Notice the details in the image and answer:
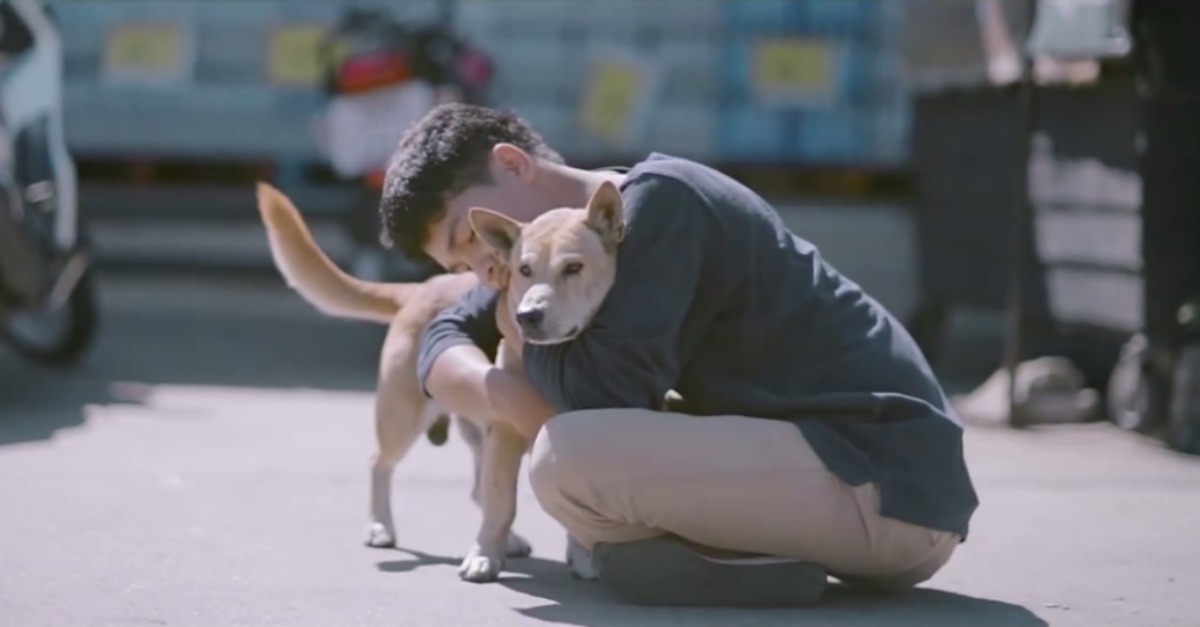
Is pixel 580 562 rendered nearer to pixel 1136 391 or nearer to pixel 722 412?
pixel 722 412

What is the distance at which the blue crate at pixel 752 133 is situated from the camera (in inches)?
392

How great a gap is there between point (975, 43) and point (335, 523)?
3.76m

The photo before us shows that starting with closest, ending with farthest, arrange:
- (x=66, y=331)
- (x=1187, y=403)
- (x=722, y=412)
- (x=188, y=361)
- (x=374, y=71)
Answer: (x=722, y=412) < (x=1187, y=403) < (x=66, y=331) < (x=374, y=71) < (x=188, y=361)

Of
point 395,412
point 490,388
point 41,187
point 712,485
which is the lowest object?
point 41,187

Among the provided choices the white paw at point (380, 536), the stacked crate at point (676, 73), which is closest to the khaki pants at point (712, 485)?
the white paw at point (380, 536)

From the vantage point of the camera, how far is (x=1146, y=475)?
6.15 meters

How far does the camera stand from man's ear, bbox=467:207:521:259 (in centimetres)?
398

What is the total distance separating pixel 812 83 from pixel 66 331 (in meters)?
3.70

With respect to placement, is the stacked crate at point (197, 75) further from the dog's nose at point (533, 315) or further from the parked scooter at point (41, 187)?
the dog's nose at point (533, 315)

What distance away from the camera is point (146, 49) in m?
10.2

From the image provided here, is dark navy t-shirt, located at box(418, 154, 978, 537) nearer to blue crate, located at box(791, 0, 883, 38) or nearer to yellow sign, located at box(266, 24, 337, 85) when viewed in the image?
blue crate, located at box(791, 0, 883, 38)

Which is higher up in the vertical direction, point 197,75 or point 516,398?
point 516,398

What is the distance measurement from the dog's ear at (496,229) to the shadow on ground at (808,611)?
0.73 m

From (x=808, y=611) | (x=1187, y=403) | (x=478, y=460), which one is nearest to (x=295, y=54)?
(x=1187, y=403)
